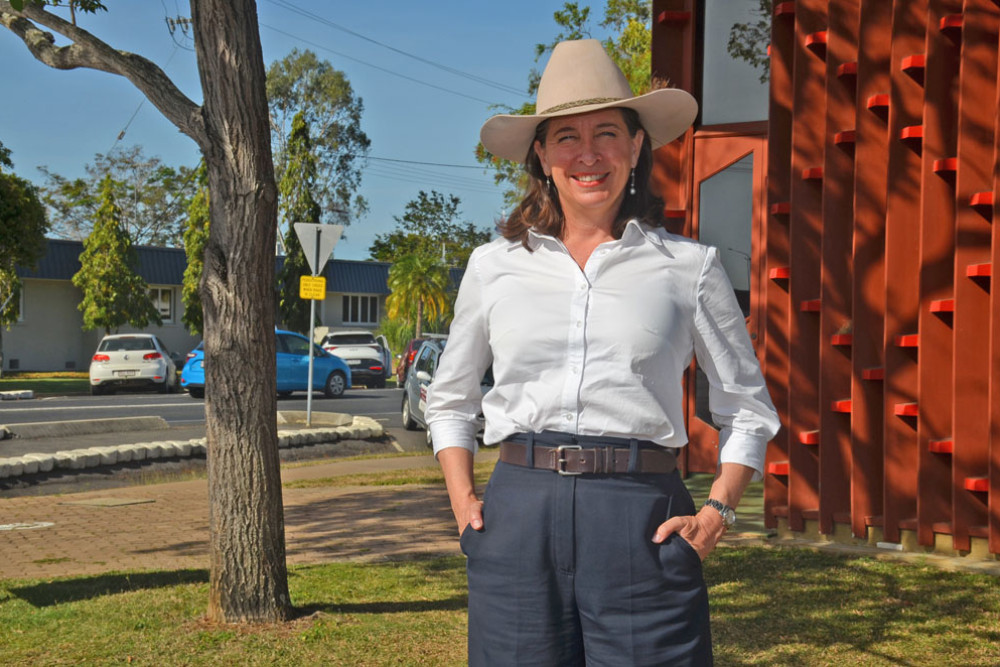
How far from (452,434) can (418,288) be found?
149 ft

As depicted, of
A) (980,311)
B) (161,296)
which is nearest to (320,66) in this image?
(161,296)

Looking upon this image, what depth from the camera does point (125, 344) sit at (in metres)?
29.4

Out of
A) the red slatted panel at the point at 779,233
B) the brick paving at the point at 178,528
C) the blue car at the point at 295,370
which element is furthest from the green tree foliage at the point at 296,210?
the red slatted panel at the point at 779,233

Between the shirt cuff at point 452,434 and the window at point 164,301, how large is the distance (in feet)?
152

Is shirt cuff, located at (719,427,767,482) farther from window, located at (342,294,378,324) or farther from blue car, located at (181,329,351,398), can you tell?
window, located at (342,294,378,324)

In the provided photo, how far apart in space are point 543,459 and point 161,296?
4733cm

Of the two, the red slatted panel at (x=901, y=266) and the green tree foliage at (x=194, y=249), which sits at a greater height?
the green tree foliage at (x=194, y=249)

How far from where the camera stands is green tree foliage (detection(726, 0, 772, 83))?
1002 centimetres

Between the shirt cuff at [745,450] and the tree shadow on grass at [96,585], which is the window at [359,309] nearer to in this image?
the tree shadow on grass at [96,585]

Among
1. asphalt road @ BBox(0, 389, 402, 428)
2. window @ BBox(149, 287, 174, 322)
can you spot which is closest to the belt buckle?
asphalt road @ BBox(0, 389, 402, 428)

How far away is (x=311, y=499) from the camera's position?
10.5 m

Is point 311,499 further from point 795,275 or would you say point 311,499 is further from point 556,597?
point 556,597

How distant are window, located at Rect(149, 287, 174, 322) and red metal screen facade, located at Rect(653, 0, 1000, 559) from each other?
4203cm

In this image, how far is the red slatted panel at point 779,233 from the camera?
786 cm
